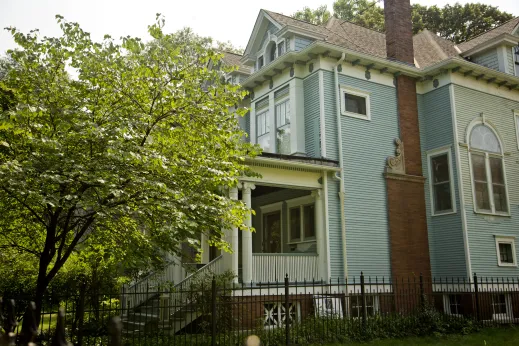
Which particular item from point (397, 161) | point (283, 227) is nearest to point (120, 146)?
point (283, 227)

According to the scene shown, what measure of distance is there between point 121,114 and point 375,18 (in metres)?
33.9

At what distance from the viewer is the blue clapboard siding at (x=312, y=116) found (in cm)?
1636

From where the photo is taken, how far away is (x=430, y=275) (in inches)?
677

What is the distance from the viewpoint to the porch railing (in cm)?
1375

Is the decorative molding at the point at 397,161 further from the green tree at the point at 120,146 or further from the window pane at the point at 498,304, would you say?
the green tree at the point at 120,146

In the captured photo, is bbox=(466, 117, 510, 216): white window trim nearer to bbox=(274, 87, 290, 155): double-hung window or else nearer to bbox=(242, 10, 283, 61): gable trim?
bbox=(274, 87, 290, 155): double-hung window

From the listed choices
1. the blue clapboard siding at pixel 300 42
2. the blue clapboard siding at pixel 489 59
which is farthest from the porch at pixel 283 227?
the blue clapboard siding at pixel 489 59

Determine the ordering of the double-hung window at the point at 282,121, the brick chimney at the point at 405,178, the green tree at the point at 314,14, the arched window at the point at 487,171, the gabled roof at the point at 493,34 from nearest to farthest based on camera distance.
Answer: the brick chimney at the point at 405,178 → the double-hung window at the point at 282,121 → the arched window at the point at 487,171 → the gabled roof at the point at 493,34 → the green tree at the point at 314,14

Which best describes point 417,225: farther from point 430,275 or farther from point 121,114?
point 121,114

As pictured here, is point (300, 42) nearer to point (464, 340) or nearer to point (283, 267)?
point (283, 267)

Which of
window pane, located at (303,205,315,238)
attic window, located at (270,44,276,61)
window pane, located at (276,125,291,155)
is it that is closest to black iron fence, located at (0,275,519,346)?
window pane, located at (303,205,315,238)

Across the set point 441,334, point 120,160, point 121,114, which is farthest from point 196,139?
point 441,334

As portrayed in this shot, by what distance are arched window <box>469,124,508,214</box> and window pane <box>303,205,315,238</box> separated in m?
5.70

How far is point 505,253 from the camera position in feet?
58.9
